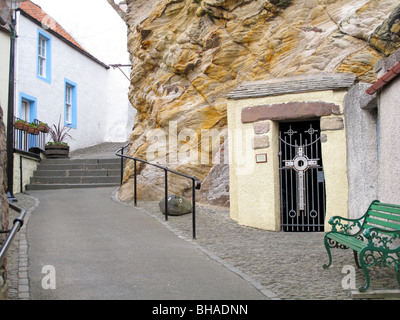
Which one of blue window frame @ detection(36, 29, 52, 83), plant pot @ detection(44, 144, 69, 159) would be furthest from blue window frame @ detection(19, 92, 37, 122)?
plant pot @ detection(44, 144, 69, 159)

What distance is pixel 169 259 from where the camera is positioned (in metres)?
6.04

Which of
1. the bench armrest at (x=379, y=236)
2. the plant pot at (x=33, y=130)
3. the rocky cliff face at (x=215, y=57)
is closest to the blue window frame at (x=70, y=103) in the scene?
the plant pot at (x=33, y=130)

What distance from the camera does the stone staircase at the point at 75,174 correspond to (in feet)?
43.5

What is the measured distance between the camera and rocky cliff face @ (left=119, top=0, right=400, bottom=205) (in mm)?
9156

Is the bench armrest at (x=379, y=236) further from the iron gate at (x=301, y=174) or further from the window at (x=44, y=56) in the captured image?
the window at (x=44, y=56)

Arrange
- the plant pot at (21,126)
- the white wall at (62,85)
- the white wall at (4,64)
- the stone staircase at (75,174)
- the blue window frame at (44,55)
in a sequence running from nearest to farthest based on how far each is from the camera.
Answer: the stone staircase at (75,174)
the plant pot at (21,126)
the white wall at (4,64)
the white wall at (62,85)
the blue window frame at (44,55)

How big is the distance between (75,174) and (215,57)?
5.53 m

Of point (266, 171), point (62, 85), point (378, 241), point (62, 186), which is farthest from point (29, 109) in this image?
point (378, 241)

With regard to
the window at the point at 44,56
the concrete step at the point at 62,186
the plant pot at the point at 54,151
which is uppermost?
the window at the point at 44,56

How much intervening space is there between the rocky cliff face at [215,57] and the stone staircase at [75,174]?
5.88 ft

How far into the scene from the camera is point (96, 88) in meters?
21.9

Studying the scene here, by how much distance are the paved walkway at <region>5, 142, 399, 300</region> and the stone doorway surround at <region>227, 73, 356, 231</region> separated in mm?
448
